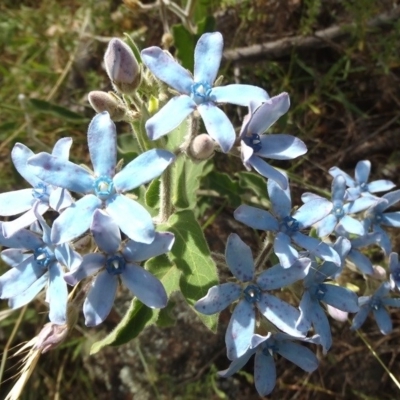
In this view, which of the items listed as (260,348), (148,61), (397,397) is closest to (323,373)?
(397,397)

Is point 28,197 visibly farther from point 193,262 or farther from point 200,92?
point 200,92

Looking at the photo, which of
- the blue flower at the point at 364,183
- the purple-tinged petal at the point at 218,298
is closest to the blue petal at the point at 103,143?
the purple-tinged petal at the point at 218,298

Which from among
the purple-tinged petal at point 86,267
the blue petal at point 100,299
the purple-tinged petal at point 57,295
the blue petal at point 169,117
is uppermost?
the blue petal at point 169,117

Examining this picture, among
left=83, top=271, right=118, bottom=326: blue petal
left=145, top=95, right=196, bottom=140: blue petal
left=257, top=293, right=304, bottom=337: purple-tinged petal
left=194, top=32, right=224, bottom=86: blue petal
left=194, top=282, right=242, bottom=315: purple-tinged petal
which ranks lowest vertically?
left=257, top=293, right=304, bottom=337: purple-tinged petal

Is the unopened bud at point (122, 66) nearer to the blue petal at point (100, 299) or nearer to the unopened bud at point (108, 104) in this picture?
the unopened bud at point (108, 104)

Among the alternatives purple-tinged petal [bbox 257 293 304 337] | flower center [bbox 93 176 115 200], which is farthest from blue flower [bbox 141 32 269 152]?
purple-tinged petal [bbox 257 293 304 337]

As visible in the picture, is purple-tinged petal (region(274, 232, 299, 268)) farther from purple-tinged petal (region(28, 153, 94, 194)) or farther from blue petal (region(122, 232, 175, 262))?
purple-tinged petal (region(28, 153, 94, 194))

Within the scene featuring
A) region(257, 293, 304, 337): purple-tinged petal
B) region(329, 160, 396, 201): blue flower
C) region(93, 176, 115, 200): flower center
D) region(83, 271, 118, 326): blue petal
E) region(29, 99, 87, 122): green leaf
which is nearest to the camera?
region(83, 271, 118, 326): blue petal
